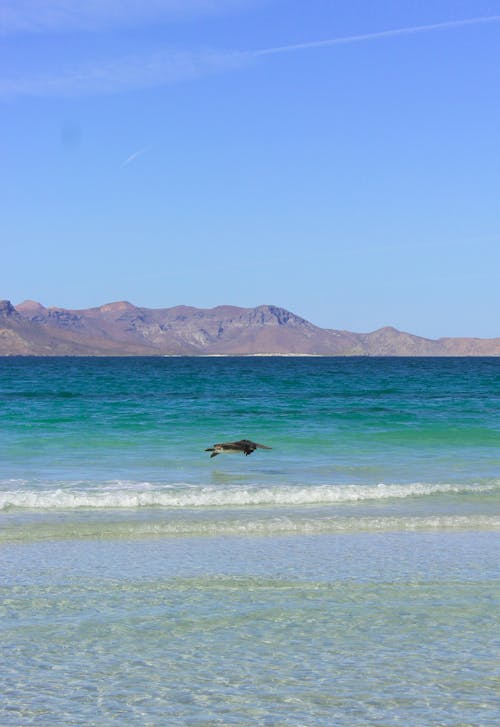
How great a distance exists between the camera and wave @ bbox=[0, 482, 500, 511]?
54.7ft

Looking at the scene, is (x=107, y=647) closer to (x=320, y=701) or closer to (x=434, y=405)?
(x=320, y=701)

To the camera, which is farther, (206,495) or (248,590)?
(206,495)

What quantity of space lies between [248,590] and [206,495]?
745 cm

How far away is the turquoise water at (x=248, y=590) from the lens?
6883 mm

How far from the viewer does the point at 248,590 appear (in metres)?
10.2

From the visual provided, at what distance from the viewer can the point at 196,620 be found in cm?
901

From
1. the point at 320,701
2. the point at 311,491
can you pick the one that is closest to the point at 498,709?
the point at 320,701

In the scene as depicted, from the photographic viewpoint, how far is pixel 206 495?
17562mm

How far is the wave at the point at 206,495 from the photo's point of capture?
1669 centimetres

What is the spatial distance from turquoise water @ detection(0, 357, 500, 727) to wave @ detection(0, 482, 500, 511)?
0.17ft

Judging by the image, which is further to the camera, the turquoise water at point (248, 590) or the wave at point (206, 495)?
the wave at point (206, 495)

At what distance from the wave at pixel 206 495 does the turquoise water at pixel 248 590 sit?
0.17 ft

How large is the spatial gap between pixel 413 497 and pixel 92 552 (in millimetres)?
7651

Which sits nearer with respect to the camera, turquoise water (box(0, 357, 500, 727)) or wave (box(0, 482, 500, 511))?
turquoise water (box(0, 357, 500, 727))
